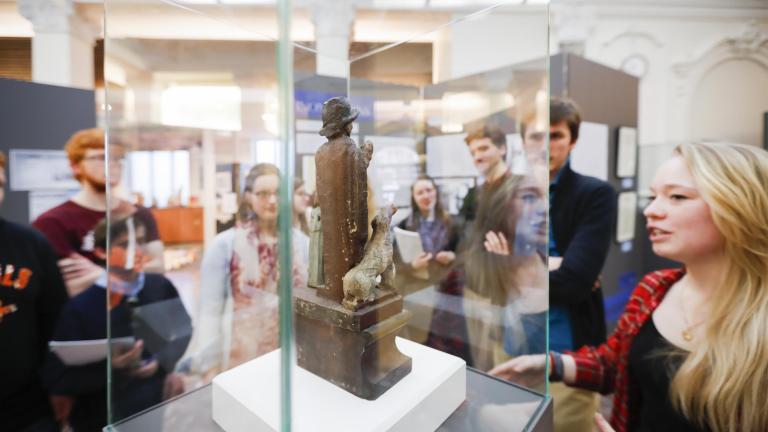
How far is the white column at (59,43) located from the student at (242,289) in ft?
3.36

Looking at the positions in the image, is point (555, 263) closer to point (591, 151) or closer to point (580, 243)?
point (580, 243)

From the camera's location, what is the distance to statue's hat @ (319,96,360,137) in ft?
2.43

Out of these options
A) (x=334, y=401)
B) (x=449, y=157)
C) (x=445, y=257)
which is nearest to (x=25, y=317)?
(x=334, y=401)

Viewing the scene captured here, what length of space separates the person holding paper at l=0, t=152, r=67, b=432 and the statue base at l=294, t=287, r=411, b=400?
99cm

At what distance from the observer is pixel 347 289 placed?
743 millimetres

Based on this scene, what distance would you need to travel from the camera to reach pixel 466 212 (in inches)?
58.7

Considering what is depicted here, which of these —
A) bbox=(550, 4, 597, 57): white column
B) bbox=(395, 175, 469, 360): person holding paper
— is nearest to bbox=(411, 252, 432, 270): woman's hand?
bbox=(395, 175, 469, 360): person holding paper

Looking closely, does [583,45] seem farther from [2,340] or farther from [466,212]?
[2,340]

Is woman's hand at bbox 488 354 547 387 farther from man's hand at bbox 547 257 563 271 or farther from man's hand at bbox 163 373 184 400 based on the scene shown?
man's hand at bbox 163 373 184 400

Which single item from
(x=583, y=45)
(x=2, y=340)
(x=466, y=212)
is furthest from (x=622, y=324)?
(x=583, y=45)

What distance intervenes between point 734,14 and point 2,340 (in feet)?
15.0

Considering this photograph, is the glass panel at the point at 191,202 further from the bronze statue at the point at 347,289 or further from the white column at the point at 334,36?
the bronze statue at the point at 347,289

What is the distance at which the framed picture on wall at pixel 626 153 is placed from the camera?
8.46 ft

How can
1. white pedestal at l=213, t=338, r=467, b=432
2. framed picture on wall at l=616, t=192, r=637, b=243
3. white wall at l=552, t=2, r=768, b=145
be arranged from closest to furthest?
white pedestal at l=213, t=338, r=467, b=432 → framed picture on wall at l=616, t=192, r=637, b=243 → white wall at l=552, t=2, r=768, b=145
